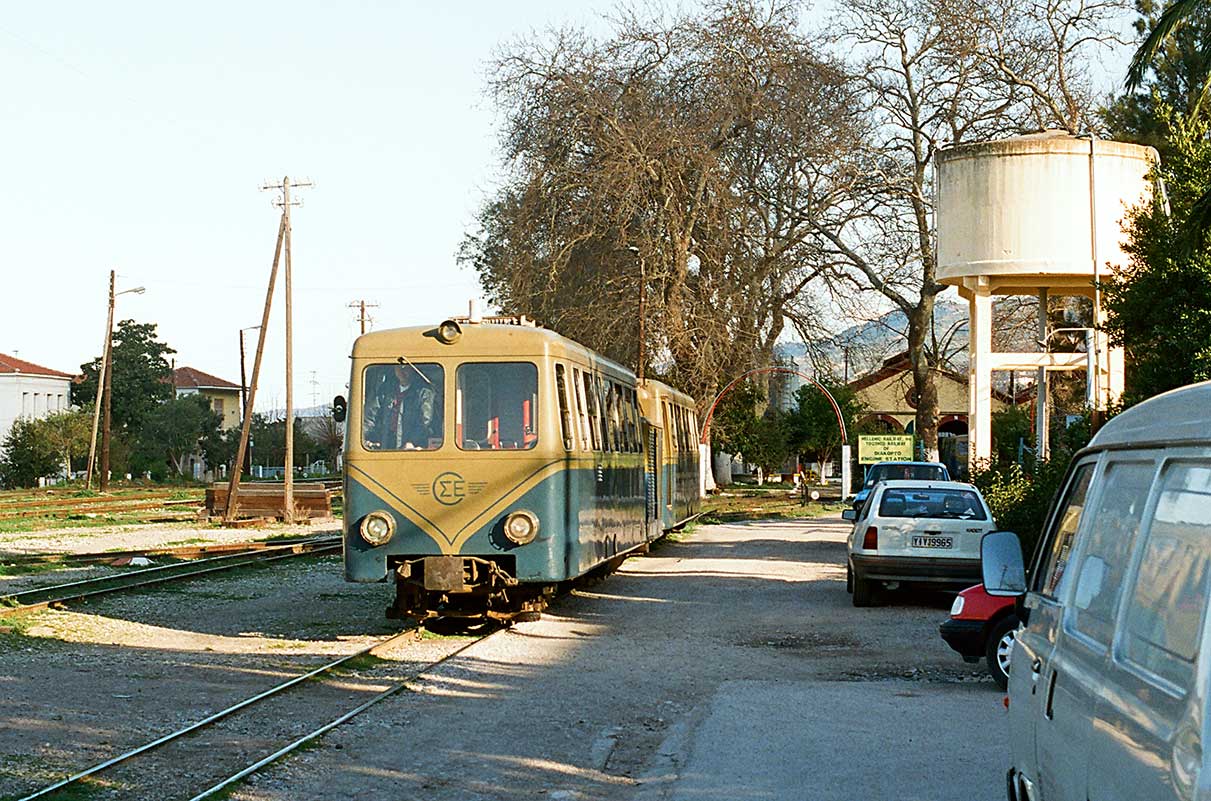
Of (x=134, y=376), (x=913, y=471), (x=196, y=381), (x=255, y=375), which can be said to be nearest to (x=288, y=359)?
(x=255, y=375)

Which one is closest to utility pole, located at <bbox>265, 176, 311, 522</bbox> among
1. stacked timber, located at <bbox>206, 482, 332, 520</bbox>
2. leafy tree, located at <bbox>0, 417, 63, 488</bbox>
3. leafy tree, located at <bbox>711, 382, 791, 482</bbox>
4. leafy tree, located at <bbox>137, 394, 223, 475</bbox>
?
stacked timber, located at <bbox>206, 482, 332, 520</bbox>

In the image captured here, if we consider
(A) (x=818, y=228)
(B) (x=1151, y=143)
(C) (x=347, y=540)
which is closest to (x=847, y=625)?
(C) (x=347, y=540)

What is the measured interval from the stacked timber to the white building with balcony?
63113 millimetres

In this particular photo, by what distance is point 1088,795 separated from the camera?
14.5 ft

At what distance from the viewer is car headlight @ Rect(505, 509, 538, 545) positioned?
1530cm

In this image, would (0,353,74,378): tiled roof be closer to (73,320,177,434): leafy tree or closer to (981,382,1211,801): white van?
(73,320,177,434): leafy tree

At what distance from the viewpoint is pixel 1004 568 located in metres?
6.18

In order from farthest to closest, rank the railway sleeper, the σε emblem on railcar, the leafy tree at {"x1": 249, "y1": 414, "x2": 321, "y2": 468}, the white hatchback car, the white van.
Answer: the leafy tree at {"x1": 249, "y1": 414, "x2": 321, "y2": 468}
the white hatchback car
the σε emblem on railcar
the railway sleeper
the white van

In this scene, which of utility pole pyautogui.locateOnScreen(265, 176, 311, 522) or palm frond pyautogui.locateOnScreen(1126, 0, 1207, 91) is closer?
palm frond pyautogui.locateOnScreen(1126, 0, 1207, 91)

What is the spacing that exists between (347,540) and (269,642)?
4.18 feet

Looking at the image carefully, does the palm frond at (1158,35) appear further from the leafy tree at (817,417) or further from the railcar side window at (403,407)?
the leafy tree at (817,417)

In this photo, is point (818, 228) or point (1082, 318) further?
point (818, 228)

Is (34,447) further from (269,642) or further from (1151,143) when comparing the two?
(269,642)

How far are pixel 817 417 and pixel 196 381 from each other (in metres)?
74.8
